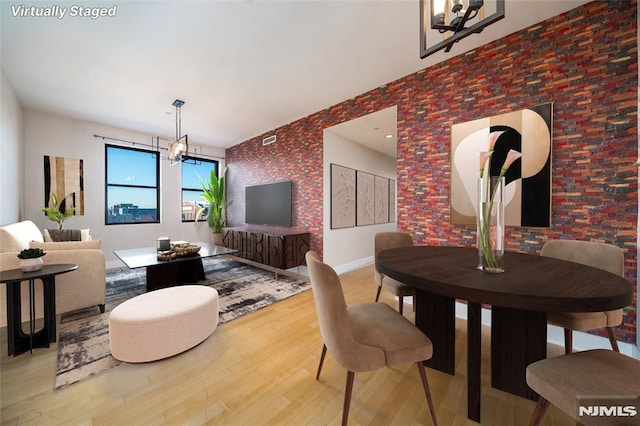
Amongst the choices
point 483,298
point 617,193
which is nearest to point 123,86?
point 483,298

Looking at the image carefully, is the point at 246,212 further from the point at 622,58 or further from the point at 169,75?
the point at 622,58

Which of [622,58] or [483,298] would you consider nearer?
[483,298]

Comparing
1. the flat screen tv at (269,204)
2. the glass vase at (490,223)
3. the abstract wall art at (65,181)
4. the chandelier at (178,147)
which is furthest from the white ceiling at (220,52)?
the glass vase at (490,223)

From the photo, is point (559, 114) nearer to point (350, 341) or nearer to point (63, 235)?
point (350, 341)

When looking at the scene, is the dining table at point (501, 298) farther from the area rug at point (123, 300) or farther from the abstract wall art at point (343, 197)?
the abstract wall art at point (343, 197)

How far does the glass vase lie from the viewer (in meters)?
1.31

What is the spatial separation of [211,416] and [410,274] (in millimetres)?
1423

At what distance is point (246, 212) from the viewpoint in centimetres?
574

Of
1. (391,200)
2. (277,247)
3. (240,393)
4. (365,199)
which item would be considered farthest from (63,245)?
(391,200)

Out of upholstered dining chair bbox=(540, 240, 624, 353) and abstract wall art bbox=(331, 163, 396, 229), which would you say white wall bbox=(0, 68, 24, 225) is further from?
upholstered dining chair bbox=(540, 240, 624, 353)

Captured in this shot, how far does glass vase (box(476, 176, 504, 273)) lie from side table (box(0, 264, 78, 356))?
325cm

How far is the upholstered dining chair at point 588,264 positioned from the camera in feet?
4.74

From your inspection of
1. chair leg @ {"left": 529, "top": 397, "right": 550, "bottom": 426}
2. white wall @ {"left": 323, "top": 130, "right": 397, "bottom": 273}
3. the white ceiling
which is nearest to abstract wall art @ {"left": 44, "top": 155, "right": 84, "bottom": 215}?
the white ceiling

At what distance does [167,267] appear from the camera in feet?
10.9
